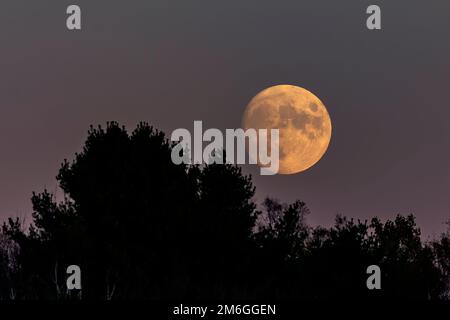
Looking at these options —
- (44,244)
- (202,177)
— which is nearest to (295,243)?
(202,177)

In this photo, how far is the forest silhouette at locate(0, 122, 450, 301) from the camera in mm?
42375

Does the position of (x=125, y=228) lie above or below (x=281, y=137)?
below

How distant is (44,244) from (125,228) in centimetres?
457

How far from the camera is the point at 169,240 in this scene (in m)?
44.2

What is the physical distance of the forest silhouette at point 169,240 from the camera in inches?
1668
